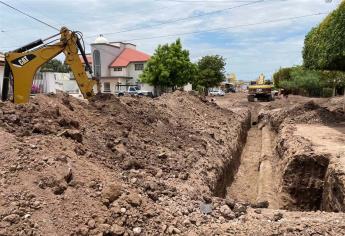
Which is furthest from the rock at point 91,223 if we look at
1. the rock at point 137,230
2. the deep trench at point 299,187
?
the deep trench at point 299,187

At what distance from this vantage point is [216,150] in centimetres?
1372

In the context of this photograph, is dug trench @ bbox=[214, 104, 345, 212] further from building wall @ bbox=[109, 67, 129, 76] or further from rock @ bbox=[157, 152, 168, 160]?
building wall @ bbox=[109, 67, 129, 76]

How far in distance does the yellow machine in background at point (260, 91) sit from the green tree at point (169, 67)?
993 cm

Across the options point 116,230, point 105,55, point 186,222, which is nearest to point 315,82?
point 105,55

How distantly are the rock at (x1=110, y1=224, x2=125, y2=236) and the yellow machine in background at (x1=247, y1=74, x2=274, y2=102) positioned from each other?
123 feet

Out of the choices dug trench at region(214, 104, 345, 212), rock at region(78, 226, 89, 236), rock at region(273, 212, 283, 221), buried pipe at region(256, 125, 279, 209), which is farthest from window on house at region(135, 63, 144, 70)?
rock at region(78, 226, 89, 236)

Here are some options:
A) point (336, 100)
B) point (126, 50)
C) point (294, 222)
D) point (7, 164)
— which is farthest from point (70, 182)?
point (126, 50)

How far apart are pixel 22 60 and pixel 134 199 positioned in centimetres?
650

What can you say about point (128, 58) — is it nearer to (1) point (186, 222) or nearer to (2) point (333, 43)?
(2) point (333, 43)

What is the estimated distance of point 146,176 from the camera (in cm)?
826

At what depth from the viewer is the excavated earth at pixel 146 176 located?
6.13 m

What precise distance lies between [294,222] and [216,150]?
290 inches

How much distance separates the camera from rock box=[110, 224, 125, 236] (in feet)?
19.4

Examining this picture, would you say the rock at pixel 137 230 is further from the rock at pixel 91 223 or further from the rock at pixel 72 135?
the rock at pixel 72 135
